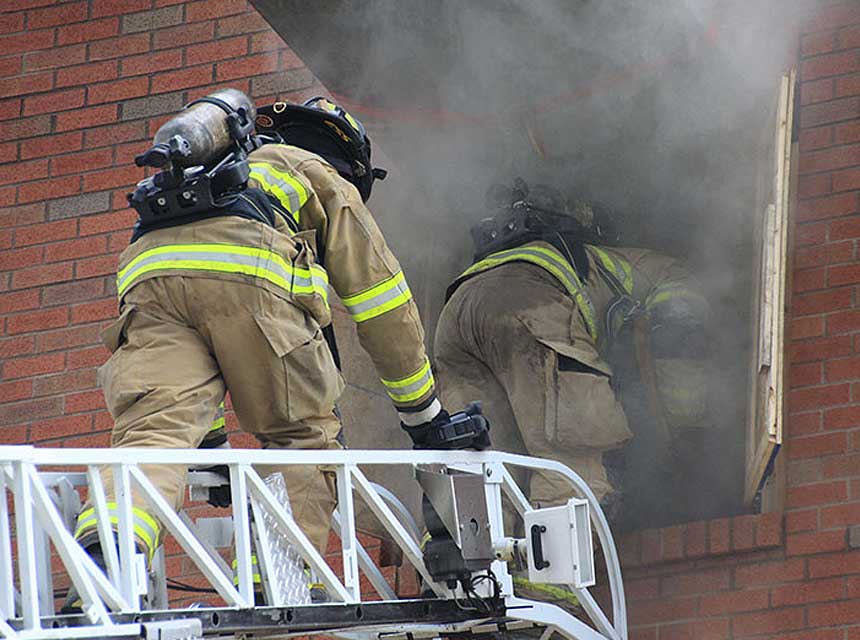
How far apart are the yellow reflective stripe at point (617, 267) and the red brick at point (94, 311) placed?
2237 mm

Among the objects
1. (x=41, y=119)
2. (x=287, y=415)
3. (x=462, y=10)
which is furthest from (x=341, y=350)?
(x=41, y=119)

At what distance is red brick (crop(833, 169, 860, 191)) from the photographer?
5.64 metres

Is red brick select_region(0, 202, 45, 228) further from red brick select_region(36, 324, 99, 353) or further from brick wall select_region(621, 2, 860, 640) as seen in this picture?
brick wall select_region(621, 2, 860, 640)

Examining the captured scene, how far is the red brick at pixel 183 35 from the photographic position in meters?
7.03

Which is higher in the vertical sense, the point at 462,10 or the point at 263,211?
the point at 462,10

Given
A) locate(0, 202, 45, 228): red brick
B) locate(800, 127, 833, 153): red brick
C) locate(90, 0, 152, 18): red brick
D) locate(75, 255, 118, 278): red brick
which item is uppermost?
locate(90, 0, 152, 18): red brick

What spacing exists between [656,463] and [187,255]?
93.5 inches

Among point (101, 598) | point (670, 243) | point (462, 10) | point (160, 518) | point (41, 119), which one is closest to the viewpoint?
point (101, 598)

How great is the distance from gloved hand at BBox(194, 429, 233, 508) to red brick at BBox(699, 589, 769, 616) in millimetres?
1869

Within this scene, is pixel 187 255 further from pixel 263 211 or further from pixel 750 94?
pixel 750 94

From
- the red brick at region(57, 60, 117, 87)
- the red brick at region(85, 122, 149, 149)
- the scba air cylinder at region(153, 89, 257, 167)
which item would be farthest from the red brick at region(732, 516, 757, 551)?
the red brick at region(57, 60, 117, 87)

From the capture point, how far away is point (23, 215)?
707 centimetres

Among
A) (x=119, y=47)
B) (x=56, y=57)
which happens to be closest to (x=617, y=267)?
(x=119, y=47)

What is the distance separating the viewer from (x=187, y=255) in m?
4.06
